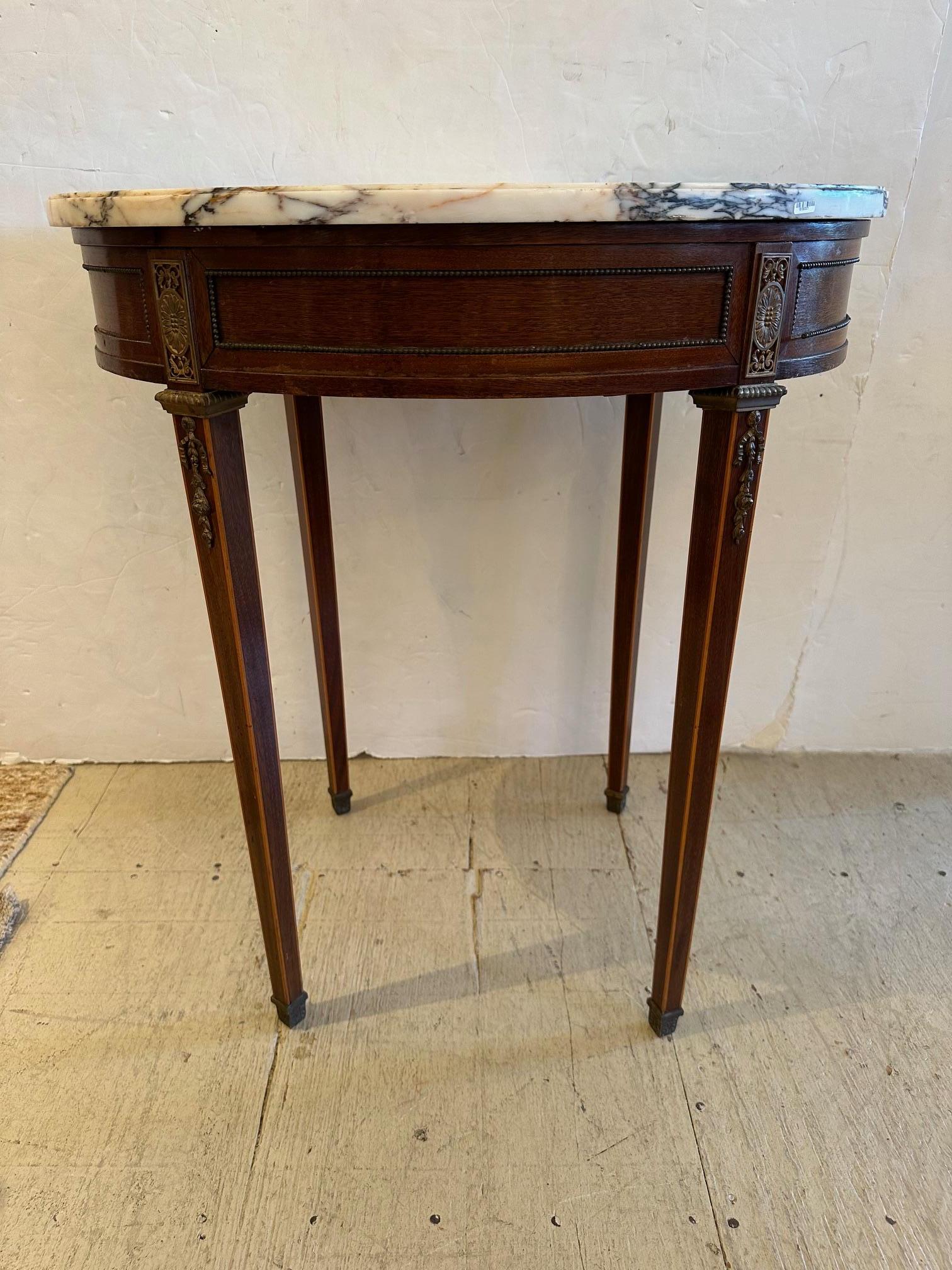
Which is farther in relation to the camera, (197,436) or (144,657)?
(144,657)

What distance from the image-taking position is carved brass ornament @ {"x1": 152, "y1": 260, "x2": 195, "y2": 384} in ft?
2.46

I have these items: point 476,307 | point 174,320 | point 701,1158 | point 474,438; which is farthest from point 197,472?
point 701,1158

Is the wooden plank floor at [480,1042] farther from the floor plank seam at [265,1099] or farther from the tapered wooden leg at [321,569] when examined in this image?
the tapered wooden leg at [321,569]

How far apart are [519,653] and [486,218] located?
1003mm

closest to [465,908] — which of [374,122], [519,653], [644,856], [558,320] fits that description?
[644,856]

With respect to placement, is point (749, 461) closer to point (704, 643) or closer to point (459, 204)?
point (704, 643)

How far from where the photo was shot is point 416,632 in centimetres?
157

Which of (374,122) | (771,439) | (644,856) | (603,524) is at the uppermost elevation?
(374,122)

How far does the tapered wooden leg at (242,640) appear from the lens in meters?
0.82

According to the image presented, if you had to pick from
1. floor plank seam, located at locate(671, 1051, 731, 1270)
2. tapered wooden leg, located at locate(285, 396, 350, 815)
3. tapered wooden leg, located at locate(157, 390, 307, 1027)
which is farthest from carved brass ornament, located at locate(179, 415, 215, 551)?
floor plank seam, located at locate(671, 1051, 731, 1270)

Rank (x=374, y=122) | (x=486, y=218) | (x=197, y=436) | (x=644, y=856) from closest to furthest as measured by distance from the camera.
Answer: (x=486, y=218), (x=197, y=436), (x=374, y=122), (x=644, y=856)

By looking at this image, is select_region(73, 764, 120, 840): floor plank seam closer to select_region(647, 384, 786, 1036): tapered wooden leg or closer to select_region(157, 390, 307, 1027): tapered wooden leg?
select_region(157, 390, 307, 1027): tapered wooden leg

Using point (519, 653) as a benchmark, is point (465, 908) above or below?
below

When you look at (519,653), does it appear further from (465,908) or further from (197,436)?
(197,436)
